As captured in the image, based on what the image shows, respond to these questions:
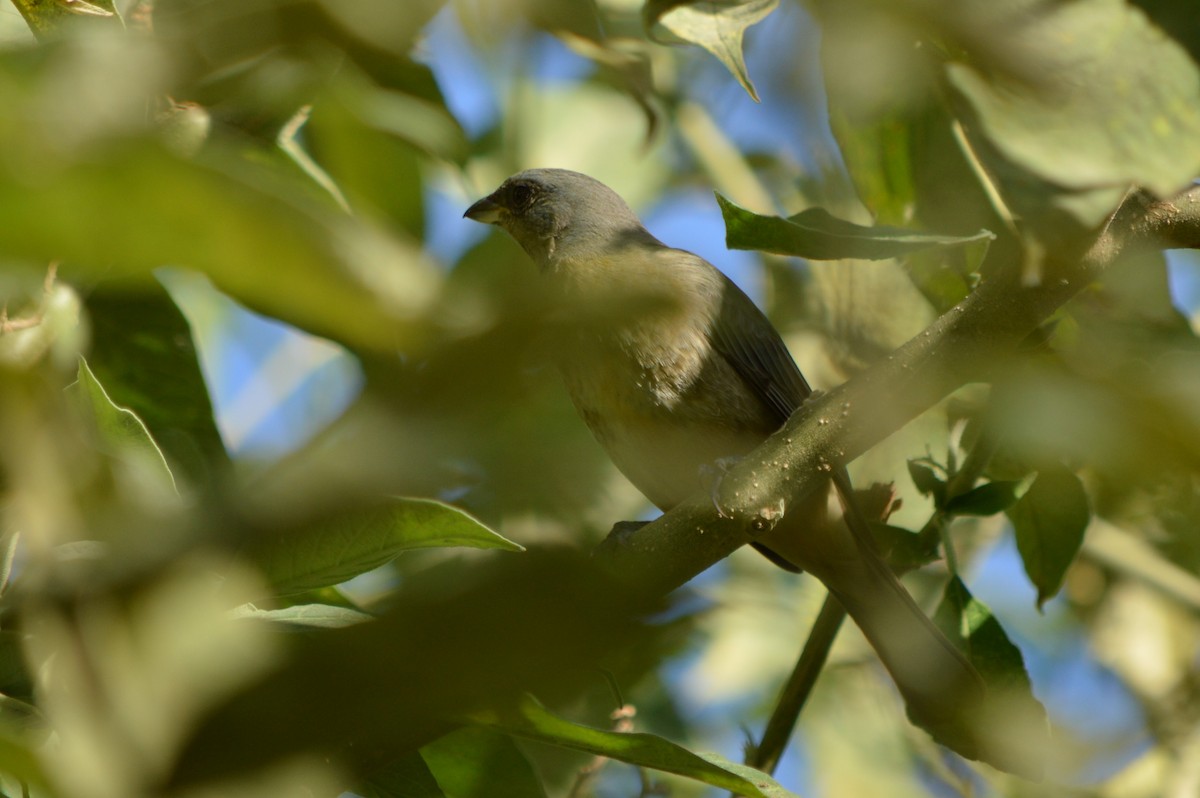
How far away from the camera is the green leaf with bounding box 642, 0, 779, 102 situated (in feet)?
8.14

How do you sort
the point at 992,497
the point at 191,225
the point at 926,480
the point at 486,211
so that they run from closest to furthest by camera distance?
the point at 191,225, the point at 992,497, the point at 926,480, the point at 486,211

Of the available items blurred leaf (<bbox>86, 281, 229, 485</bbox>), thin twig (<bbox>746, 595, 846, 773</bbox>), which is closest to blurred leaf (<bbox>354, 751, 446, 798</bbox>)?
blurred leaf (<bbox>86, 281, 229, 485</bbox>)

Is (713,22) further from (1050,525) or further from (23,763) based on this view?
(23,763)

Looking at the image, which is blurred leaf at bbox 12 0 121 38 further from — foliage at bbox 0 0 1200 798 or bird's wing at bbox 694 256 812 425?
bird's wing at bbox 694 256 812 425

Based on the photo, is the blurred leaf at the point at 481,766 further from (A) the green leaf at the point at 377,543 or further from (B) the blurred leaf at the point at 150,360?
(B) the blurred leaf at the point at 150,360

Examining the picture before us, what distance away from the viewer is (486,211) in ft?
17.0

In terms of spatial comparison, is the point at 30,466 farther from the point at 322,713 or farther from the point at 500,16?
the point at 500,16

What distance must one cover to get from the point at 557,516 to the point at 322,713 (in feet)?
2.13

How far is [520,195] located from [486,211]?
168 millimetres

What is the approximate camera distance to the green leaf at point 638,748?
189 cm

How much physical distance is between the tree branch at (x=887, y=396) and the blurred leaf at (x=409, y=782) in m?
0.50

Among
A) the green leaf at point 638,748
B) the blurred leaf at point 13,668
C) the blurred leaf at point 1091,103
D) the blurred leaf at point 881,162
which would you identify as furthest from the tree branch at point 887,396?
the blurred leaf at point 13,668

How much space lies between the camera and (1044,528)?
3.07 meters

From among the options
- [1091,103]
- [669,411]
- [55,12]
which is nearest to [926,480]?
[1091,103]
